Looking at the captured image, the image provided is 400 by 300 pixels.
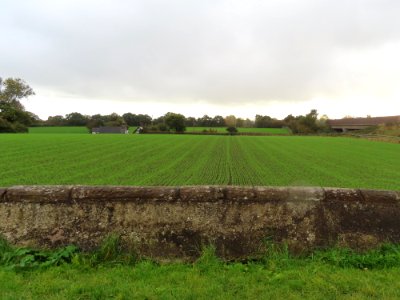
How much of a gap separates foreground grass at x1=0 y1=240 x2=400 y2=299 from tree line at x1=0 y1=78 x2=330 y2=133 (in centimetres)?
8104

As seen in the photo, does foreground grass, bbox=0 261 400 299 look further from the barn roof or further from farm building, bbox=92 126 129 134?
the barn roof

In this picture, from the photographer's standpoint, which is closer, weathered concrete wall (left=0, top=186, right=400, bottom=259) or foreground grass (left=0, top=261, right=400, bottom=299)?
foreground grass (left=0, top=261, right=400, bottom=299)

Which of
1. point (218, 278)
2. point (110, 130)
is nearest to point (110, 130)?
point (110, 130)

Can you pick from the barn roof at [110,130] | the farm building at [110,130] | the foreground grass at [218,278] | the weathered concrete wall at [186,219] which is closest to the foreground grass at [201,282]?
the foreground grass at [218,278]

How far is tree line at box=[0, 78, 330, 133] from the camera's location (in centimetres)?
7656

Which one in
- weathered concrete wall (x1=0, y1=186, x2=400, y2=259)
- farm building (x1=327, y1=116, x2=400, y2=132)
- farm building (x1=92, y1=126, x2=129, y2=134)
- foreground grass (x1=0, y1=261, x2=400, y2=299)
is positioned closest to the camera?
foreground grass (x1=0, y1=261, x2=400, y2=299)

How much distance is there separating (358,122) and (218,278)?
89046 mm

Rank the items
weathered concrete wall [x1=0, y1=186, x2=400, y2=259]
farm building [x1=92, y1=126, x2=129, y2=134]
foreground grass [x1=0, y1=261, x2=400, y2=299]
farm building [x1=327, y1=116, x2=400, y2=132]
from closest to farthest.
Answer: foreground grass [x1=0, y1=261, x2=400, y2=299] → weathered concrete wall [x1=0, y1=186, x2=400, y2=259] → farm building [x1=327, y1=116, x2=400, y2=132] → farm building [x1=92, y1=126, x2=129, y2=134]

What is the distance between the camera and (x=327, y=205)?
12.6ft

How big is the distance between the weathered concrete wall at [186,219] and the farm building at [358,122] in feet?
232

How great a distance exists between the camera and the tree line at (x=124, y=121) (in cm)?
7656

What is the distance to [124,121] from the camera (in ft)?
366

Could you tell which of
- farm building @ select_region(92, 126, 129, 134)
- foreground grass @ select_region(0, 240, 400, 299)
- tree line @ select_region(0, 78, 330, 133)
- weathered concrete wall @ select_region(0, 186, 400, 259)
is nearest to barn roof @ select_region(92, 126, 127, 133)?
farm building @ select_region(92, 126, 129, 134)

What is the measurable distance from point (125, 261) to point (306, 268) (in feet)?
6.79
